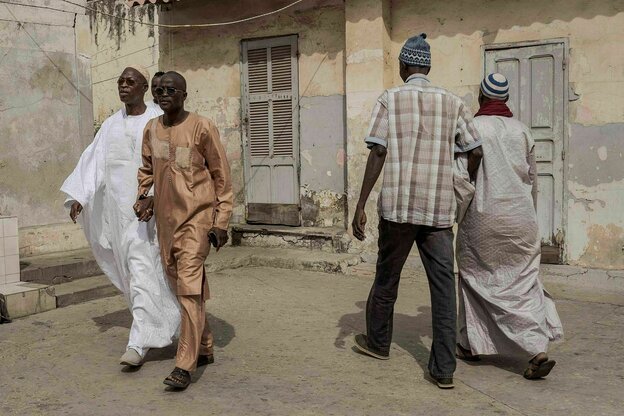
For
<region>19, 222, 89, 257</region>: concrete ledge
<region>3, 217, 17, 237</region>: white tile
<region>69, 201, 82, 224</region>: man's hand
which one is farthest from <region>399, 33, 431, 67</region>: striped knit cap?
<region>19, 222, 89, 257</region>: concrete ledge

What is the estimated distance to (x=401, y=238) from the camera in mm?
3893

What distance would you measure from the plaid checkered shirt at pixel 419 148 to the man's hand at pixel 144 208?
1416mm

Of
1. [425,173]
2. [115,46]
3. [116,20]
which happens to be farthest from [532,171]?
[116,20]

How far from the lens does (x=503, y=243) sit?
4.03m

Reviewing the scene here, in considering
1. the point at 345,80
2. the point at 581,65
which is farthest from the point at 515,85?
the point at 345,80

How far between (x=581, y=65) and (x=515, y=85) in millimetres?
664

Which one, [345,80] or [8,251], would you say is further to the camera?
[345,80]

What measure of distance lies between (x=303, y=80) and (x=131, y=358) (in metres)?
5.36

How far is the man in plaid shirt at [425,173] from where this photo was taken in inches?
149

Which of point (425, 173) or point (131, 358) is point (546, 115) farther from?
point (131, 358)

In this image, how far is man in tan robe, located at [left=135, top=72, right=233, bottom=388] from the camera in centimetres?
386

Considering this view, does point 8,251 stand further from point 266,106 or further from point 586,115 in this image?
point 586,115

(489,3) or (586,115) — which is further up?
(489,3)

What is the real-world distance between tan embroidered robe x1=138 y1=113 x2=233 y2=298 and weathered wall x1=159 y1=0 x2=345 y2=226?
14.8ft
